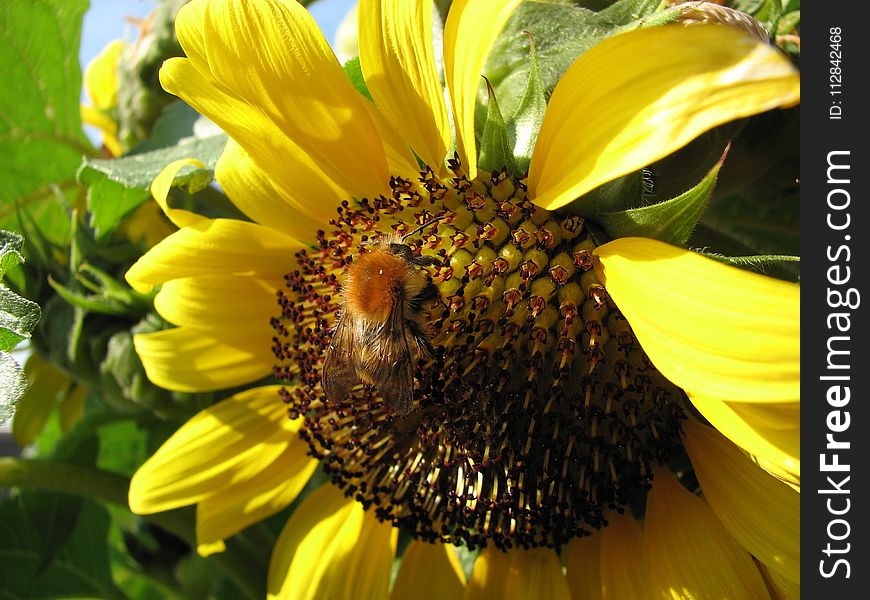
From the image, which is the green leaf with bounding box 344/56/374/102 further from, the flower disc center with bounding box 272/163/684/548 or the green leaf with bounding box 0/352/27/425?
the green leaf with bounding box 0/352/27/425

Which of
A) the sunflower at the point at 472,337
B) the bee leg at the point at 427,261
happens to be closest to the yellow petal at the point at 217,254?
the sunflower at the point at 472,337

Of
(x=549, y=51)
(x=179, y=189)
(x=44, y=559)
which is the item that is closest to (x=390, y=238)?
(x=549, y=51)

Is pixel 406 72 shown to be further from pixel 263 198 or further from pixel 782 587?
pixel 782 587

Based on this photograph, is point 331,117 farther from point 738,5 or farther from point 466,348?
point 738,5

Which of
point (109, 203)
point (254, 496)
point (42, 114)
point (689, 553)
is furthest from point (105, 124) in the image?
point (689, 553)

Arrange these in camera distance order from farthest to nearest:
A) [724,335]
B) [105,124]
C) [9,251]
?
[105,124] < [9,251] < [724,335]

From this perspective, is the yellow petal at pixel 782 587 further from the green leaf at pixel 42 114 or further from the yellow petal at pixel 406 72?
A: the green leaf at pixel 42 114
